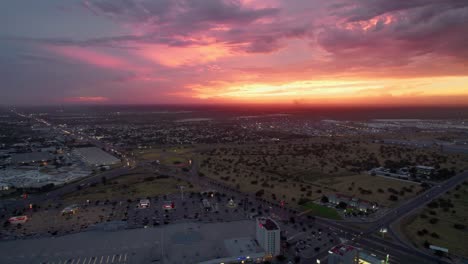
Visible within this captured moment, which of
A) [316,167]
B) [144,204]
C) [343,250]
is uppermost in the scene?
[343,250]

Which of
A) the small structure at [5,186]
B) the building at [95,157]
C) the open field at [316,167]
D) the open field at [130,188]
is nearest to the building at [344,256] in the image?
the open field at [316,167]

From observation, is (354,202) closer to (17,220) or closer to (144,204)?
(144,204)

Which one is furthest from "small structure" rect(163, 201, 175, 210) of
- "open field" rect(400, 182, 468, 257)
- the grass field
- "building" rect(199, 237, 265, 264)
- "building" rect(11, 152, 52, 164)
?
"building" rect(11, 152, 52, 164)

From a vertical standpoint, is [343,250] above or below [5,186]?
above

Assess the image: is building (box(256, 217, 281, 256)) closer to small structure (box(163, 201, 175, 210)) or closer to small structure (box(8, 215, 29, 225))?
small structure (box(163, 201, 175, 210))

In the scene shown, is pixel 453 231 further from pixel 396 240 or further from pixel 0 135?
pixel 0 135

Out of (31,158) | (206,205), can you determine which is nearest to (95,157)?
(31,158)

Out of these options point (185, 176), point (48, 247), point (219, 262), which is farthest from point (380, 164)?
point (48, 247)
